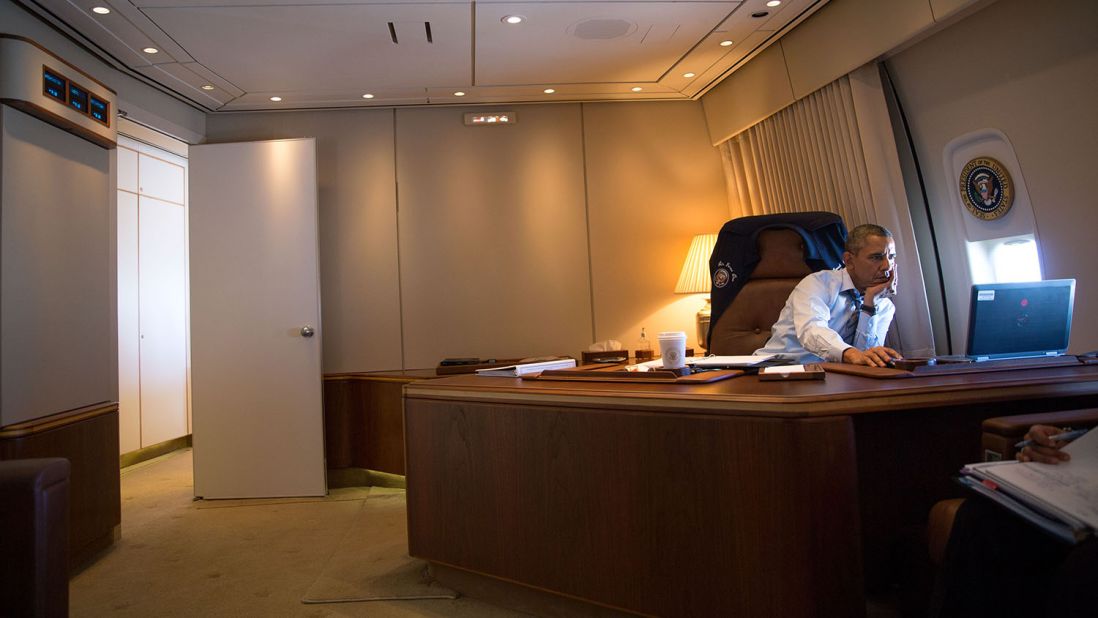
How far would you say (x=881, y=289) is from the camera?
2797 mm

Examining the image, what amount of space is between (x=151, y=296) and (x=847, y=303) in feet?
17.9

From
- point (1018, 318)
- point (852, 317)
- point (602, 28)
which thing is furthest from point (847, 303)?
point (602, 28)

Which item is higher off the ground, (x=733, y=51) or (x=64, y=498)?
(x=733, y=51)

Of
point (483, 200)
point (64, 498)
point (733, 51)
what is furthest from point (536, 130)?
point (64, 498)

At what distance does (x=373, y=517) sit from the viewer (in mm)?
3822

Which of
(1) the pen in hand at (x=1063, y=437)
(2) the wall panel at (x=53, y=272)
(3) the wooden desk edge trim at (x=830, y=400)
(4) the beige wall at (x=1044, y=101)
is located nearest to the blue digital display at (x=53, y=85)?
(2) the wall panel at (x=53, y=272)

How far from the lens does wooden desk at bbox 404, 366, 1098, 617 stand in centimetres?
156

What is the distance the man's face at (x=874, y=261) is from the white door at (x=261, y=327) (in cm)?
325

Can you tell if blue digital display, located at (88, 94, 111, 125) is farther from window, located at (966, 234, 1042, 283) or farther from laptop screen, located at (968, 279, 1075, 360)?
window, located at (966, 234, 1042, 283)

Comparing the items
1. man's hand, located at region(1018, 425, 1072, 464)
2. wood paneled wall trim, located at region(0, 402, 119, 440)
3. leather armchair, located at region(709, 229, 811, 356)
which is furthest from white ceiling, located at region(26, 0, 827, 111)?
man's hand, located at region(1018, 425, 1072, 464)

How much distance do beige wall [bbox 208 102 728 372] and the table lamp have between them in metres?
0.23

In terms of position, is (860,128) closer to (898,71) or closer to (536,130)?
(898,71)

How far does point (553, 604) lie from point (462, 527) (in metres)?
0.39

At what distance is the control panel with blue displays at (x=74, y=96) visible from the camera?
119 inches
